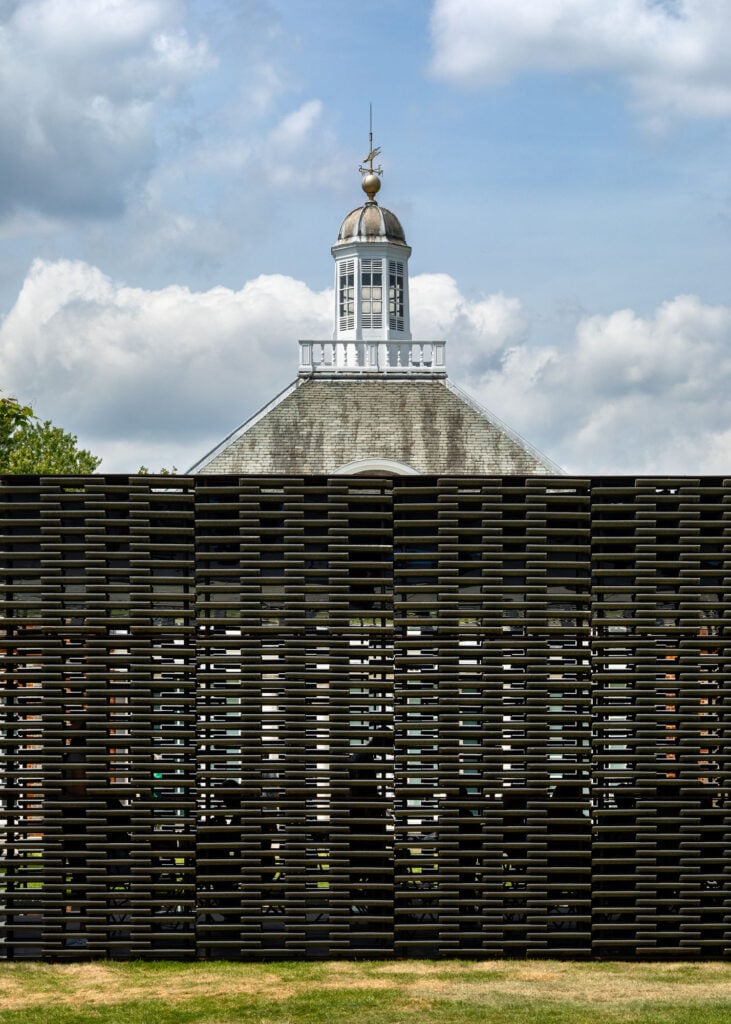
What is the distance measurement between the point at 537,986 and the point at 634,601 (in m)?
2.45

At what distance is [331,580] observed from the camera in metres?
8.62

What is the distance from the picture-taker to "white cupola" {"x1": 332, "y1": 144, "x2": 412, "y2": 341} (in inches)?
1919

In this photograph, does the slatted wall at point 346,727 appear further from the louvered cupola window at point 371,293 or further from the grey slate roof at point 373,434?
the louvered cupola window at point 371,293

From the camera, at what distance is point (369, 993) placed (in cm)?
785

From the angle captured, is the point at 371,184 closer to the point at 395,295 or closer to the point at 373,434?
the point at 395,295

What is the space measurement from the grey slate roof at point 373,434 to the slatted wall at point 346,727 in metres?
27.2

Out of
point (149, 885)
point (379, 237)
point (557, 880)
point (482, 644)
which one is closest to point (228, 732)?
point (149, 885)

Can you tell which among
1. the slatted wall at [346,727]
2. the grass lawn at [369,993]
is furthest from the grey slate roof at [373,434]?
the grass lawn at [369,993]

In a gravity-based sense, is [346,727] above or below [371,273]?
below

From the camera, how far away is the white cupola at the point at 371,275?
160 ft

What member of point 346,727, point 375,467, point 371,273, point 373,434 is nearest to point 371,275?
point 371,273

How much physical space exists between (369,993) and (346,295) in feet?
140

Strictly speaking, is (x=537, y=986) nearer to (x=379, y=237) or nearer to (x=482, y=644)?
(x=482, y=644)

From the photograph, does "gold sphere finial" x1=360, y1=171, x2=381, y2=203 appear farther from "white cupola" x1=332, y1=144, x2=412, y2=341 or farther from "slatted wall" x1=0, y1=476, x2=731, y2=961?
"slatted wall" x1=0, y1=476, x2=731, y2=961
